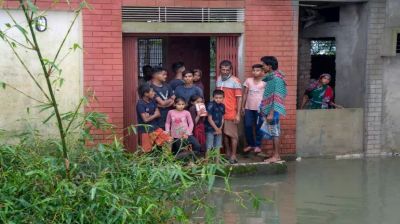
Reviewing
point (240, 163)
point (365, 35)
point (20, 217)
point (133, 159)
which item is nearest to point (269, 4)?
point (365, 35)

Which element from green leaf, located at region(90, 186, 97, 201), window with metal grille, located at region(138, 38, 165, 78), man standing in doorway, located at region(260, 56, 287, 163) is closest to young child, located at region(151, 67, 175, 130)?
man standing in doorway, located at region(260, 56, 287, 163)

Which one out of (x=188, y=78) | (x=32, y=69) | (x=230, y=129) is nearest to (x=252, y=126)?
(x=230, y=129)

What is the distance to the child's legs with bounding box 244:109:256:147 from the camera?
8.79 meters

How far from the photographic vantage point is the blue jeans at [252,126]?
8773mm

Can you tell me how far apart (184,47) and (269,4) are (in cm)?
221

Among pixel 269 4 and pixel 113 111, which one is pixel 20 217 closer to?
pixel 113 111

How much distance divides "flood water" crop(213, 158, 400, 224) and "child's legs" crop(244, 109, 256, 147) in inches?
26.0

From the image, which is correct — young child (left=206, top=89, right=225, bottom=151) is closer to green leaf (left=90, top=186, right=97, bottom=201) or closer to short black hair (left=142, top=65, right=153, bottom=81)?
short black hair (left=142, top=65, right=153, bottom=81)

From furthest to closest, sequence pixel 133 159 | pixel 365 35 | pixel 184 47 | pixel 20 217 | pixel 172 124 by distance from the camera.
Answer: pixel 184 47
pixel 365 35
pixel 172 124
pixel 133 159
pixel 20 217

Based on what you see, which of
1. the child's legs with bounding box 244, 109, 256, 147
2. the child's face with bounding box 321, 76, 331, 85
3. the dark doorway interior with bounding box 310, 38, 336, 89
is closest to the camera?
the child's legs with bounding box 244, 109, 256, 147

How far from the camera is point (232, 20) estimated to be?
880 cm

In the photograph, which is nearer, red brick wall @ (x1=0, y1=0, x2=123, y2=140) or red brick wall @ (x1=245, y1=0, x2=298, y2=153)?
red brick wall @ (x1=0, y1=0, x2=123, y2=140)

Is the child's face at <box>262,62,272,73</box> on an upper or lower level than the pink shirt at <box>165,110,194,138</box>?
upper

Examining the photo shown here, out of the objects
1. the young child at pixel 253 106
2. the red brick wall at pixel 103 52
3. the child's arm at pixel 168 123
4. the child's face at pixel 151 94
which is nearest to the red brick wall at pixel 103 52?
the red brick wall at pixel 103 52
